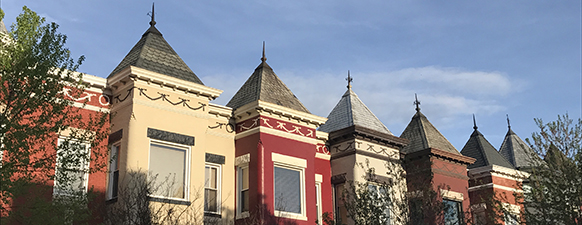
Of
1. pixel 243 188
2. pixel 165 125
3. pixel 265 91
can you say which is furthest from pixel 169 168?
pixel 265 91

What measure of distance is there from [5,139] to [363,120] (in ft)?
46.2

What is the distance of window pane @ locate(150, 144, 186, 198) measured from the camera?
17.0 m

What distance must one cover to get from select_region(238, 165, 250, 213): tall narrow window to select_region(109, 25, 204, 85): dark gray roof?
3.13 meters

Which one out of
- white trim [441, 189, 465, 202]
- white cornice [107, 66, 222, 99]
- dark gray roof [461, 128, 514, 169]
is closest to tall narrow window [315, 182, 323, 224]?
white trim [441, 189, 465, 202]

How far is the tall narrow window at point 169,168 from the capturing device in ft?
55.8

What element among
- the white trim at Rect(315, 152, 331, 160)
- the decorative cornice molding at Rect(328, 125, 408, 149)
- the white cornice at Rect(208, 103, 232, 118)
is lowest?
the white trim at Rect(315, 152, 331, 160)

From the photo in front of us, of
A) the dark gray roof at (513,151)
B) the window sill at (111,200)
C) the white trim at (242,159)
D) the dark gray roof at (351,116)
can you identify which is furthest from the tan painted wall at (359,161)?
the dark gray roof at (513,151)

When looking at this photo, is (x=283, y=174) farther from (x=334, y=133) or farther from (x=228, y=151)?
(x=334, y=133)

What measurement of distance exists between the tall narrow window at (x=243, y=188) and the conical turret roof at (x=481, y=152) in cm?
1164

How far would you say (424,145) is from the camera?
24.5 meters

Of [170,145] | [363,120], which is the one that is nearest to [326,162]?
[363,120]

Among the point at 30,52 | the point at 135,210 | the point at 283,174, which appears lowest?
the point at 135,210

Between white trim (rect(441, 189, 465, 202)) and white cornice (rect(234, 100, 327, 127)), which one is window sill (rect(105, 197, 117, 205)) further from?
white trim (rect(441, 189, 465, 202))

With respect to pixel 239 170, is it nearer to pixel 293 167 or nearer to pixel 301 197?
pixel 293 167
